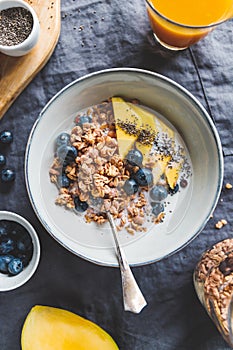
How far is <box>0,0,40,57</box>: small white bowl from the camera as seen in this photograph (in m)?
1.33

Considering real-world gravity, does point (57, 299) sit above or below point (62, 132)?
below

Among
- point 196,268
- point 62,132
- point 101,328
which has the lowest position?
point 101,328

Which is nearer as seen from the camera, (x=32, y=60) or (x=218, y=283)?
(x=218, y=283)

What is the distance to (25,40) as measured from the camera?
133 cm

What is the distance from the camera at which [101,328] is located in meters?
1.35

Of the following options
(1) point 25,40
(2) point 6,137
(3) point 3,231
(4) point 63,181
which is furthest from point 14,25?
(3) point 3,231

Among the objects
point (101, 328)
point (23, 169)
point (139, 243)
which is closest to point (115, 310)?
point (101, 328)

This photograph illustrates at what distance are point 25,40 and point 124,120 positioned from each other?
0.31 m

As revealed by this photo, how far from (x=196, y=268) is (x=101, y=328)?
0.92ft

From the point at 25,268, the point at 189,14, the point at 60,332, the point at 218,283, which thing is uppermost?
the point at 189,14

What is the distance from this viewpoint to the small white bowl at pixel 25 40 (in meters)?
1.33

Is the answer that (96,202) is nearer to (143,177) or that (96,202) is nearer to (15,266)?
(143,177)

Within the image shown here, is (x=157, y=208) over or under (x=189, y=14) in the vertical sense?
under

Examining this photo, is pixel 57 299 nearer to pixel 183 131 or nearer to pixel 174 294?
pixel 174 294
